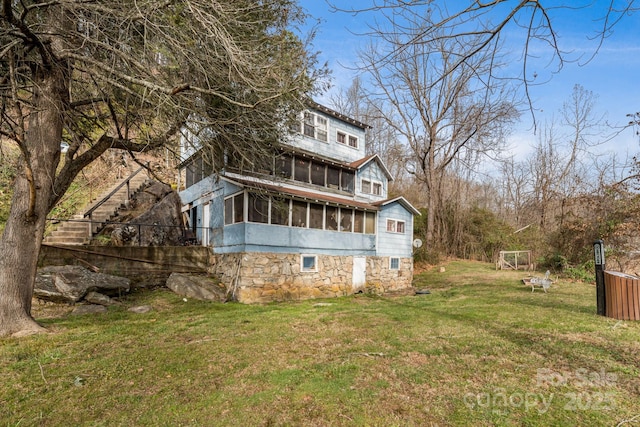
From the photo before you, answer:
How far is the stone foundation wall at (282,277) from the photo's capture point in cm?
1136

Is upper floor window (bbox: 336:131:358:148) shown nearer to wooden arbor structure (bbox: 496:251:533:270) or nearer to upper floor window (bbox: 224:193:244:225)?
upper floor window (bbox: 224:193:244:225)

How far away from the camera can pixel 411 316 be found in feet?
28.2

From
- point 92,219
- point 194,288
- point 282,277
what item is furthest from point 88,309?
point 92,219

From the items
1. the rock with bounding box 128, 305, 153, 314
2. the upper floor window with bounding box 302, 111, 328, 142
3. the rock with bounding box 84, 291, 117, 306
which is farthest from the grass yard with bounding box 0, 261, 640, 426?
the upper floor window with bounding box 302, 111, 328, 142

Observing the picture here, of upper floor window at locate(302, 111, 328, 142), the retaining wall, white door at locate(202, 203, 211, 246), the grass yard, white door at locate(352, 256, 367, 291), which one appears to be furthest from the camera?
upper floor window at locate(302, 111, 328, 142)

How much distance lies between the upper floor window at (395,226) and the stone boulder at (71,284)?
12.0m

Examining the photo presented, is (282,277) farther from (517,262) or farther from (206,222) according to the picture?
(517,262)

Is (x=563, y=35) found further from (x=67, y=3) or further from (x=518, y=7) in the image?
(x=67, y=3)

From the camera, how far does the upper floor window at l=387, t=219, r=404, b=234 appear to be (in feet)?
54.9

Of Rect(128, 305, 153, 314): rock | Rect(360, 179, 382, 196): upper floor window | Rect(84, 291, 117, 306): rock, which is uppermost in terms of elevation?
Rect(360, 179, 382, 196): upper floor window

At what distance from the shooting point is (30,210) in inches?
A: 230

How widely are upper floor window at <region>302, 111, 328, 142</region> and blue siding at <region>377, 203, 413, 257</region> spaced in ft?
16.6

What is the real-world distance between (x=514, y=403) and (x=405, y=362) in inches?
63.0

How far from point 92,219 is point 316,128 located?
37.3ft
